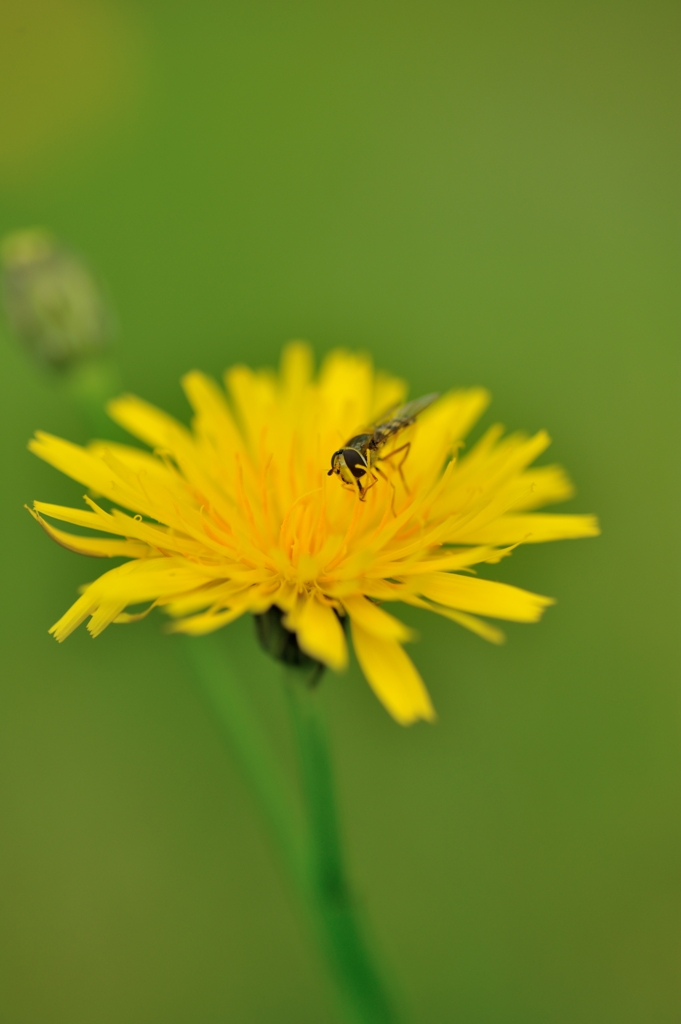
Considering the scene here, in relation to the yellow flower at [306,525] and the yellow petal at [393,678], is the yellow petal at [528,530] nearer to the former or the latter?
the yellow flower at [306,525]

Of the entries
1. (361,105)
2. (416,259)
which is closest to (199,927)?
(416,259)

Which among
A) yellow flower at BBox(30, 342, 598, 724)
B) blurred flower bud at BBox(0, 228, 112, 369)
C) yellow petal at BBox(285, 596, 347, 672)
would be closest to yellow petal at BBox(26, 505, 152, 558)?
yellow flower at BBox(30, 342, 598, 724)

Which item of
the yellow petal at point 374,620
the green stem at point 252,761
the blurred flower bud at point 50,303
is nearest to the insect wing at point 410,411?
the yellow petal at point 374,620

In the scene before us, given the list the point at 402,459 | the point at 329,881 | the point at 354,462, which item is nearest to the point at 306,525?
the point at 354,462

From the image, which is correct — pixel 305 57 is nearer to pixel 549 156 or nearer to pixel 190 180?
pixel 190 180

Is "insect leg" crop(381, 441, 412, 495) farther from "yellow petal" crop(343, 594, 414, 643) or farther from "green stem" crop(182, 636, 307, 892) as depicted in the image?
"green stem" crop(182, 636, 307, 892)

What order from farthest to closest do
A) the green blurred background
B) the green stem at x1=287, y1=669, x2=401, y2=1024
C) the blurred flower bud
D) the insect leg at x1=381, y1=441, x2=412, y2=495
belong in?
the green blurred background < the blurred flower bud < the insect leg at x1=381, y1=441, x2=412, y2=495 < the green stem at x1=287, y1=669, x2=401, y2=1024

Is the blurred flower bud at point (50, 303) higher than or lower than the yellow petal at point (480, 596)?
higher

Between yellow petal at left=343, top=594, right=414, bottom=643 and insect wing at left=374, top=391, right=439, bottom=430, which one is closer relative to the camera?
yellow petal at left=343, top=594, right=414, bottom=643
